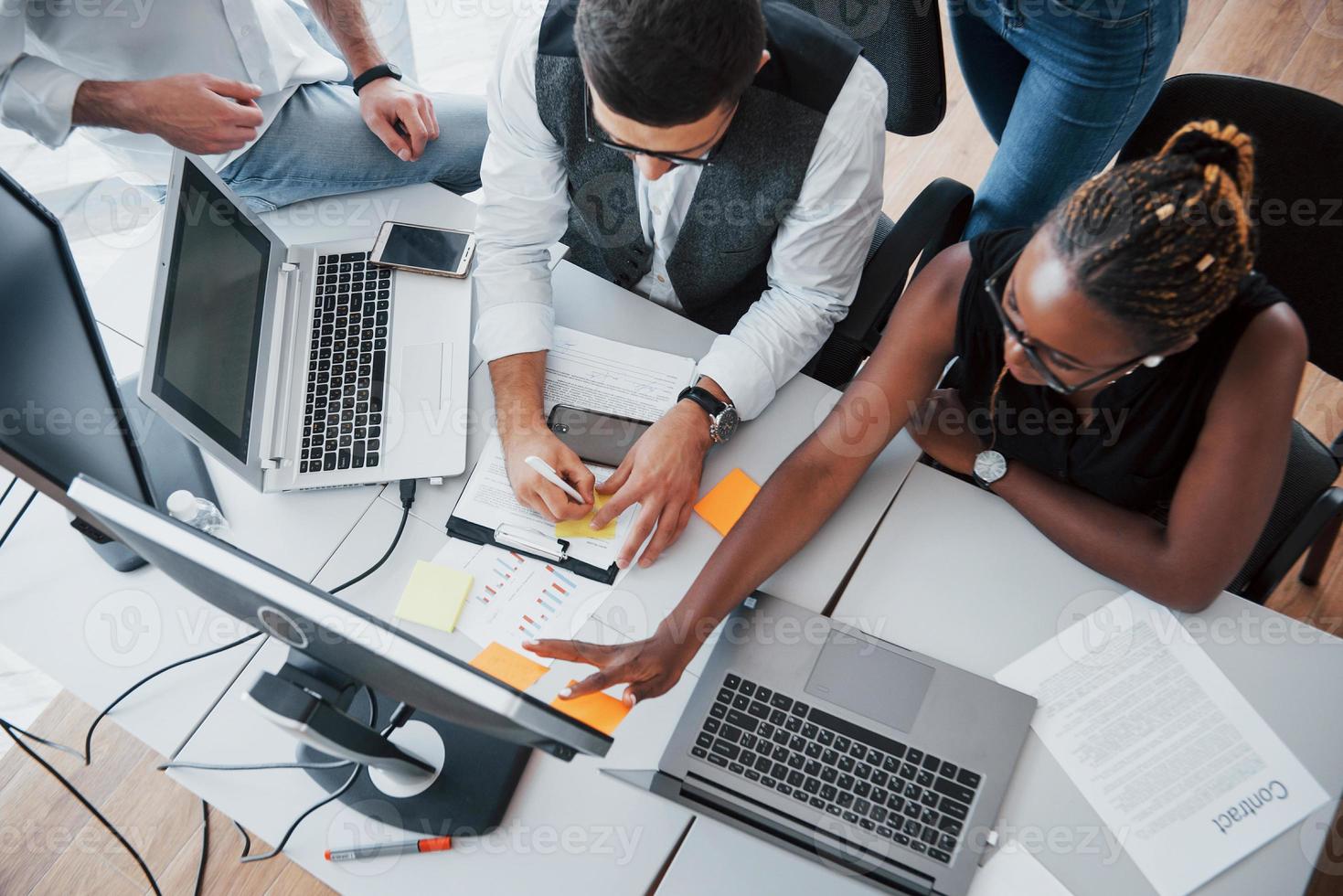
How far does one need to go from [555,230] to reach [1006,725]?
3.26 feet

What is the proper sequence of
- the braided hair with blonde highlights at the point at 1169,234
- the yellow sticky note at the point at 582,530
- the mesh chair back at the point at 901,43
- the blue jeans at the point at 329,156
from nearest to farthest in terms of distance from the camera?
the braided hair with blonde highlights at the point at 1169,234 → the yellow sticky note at the point at 582,530 → the mesh chair back at the point at 901,43 → the blue jeans at the point at 329,156

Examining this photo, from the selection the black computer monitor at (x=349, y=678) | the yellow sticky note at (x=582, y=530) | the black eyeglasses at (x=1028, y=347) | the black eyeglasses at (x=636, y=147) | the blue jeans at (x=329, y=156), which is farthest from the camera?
the blue jeans at (x=329, y=156)

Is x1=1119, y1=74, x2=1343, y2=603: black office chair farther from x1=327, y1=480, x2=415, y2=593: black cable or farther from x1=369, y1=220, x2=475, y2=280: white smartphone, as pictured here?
x1=327, y1=480, x2=415, y2=593: black cable

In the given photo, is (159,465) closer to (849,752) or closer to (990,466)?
(849,752)

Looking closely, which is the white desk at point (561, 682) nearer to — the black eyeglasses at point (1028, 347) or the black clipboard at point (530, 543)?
the black clipboard at point (530, 543)

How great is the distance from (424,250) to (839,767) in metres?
1.02

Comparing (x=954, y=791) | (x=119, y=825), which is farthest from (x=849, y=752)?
(x=119, y=825)

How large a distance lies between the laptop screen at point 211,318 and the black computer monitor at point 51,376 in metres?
0.07

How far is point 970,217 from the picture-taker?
173 centimetres

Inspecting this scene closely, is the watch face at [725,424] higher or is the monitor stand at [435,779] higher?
the watch face at [725,424]

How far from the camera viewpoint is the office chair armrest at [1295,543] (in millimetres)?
1269

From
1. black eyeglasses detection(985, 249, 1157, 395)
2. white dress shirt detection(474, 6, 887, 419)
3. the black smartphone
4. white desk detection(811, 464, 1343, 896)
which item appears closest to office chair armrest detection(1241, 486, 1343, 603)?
white desk detection(811, 464, 1343, 896)

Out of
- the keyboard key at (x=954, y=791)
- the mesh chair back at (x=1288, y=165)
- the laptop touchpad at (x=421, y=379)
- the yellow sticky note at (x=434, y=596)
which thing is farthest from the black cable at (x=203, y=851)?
the mesh chair back at (x=1288, y=165)

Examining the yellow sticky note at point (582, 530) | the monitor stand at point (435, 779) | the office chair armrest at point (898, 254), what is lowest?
the monitor stand at point (435, 779)
